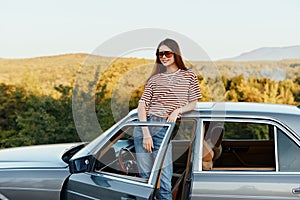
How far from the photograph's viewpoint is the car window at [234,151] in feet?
12.0

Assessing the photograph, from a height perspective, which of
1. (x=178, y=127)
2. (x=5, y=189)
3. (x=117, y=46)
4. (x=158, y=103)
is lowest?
(x=5, y=189)

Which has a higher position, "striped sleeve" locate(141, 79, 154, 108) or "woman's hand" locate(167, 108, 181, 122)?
"striped sleeve" locate(141, 79, 154, 108)

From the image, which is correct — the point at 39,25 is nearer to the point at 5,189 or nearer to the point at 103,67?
the point at 103,67

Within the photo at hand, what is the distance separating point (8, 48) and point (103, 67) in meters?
5.27

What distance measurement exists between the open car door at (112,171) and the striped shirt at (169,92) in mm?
246

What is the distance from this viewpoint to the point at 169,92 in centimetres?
377

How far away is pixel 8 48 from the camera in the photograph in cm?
1148

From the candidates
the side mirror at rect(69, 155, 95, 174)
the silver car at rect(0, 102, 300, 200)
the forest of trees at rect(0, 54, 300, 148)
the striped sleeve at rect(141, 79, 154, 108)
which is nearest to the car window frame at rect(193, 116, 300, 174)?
the silver car at rect(0, 102, 300, 200)

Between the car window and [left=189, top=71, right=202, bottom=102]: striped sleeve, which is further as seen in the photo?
[left=189, top=71, right=202, bottom=102]: striped sleeve

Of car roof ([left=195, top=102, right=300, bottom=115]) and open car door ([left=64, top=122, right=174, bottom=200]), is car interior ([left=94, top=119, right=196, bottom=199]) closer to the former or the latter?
open car door ([left=64, top=122, right=174, bottom=200])

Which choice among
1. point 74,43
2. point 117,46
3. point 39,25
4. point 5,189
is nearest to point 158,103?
point 117,46

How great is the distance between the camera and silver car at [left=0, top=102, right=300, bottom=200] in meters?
3.38

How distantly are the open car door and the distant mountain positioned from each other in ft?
24.8

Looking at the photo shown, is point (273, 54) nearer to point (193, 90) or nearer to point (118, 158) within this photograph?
point (193, 90)
